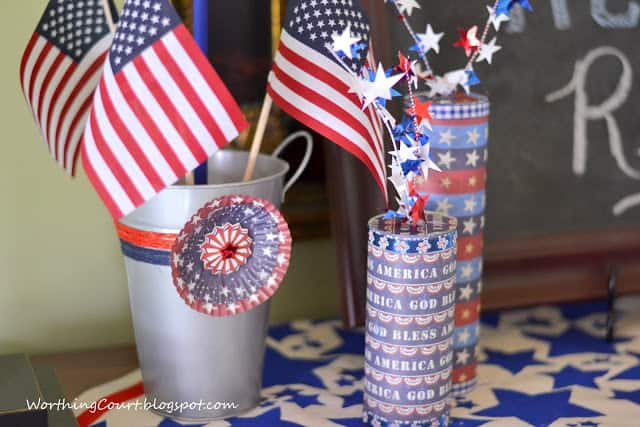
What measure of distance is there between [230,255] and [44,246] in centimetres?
28

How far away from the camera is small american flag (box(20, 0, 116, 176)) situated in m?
0.86

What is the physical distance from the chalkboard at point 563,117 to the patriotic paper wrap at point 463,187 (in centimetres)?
13

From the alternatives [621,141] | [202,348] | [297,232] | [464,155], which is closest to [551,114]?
[621,141]

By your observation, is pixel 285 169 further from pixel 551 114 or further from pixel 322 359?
pixel 551 114

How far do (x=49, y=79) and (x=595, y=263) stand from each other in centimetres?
65

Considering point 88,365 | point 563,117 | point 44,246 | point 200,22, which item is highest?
point 200,22

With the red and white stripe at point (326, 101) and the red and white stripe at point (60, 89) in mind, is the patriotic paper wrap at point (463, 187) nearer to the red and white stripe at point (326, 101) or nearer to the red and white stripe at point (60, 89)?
the red and white stripe at point (326, 101)

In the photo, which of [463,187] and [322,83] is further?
[463,187]

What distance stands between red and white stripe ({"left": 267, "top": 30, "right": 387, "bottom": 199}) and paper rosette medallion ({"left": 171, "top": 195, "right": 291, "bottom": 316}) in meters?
0.09

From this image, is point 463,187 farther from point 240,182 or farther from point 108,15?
Result: point 108,15

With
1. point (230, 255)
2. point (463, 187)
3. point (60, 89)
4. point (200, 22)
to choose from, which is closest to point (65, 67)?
point (60, 89)

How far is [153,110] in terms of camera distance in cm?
73

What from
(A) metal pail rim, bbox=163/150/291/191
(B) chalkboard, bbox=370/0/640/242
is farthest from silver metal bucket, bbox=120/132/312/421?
(B) chalkboard, bbox=370/0/640/242

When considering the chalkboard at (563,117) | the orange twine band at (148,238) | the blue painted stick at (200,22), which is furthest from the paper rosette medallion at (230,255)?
the chalkboard at (563,117)
